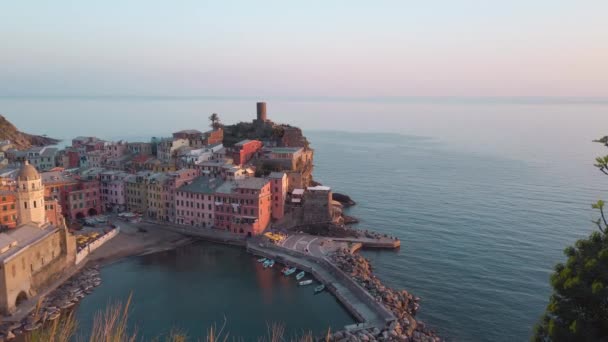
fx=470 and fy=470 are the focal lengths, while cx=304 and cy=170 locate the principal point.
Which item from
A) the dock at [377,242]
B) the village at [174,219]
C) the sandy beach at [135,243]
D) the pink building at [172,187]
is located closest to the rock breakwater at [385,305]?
the village at [174,219]

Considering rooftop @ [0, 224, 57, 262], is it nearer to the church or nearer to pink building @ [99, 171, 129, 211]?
the church

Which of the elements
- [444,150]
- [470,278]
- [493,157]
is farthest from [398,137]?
[470,278]

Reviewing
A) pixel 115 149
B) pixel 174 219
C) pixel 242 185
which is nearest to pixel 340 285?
pixel 242 185

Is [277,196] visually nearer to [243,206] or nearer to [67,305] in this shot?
[243,206]

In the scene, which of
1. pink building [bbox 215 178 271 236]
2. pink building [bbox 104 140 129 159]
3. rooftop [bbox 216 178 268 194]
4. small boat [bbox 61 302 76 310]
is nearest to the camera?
small boat [bbox 61 302 76 310]

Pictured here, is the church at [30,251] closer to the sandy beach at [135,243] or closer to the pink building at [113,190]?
the sandy beach at [135,243]

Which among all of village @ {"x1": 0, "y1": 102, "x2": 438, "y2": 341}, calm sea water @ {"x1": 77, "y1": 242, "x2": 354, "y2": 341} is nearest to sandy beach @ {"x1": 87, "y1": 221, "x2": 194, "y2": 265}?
village @ {"x1": 0, "y1": 102, "x2": 438, "y2": 341}

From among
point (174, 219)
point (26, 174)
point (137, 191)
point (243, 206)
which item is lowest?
point (174, 219)
